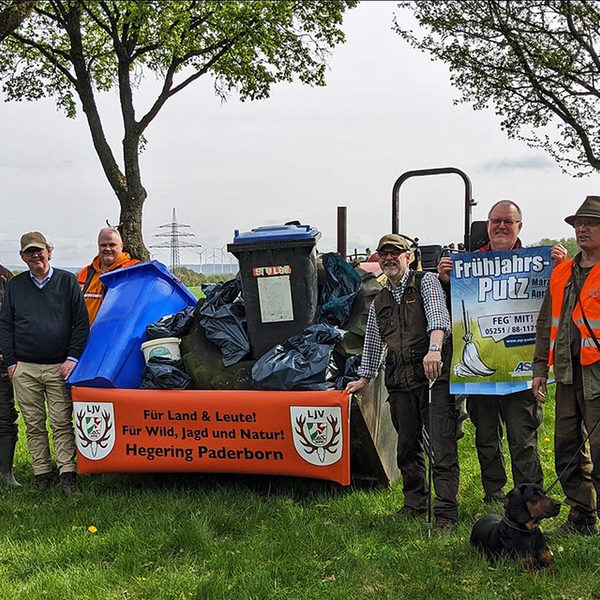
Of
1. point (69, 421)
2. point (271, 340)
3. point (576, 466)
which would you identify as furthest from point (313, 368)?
point (69, 421)

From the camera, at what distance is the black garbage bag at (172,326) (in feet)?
17.5

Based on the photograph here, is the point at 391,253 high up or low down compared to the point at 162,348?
up

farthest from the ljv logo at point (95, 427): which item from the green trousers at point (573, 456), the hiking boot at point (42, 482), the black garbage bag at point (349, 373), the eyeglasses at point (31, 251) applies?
the green trousers at point (573, 456)

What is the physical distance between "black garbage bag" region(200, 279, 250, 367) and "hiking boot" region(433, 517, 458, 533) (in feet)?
5.53

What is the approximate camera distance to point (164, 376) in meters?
5.04

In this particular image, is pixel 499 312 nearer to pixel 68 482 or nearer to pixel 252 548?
pixel 252 548

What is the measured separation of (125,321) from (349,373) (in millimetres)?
1660

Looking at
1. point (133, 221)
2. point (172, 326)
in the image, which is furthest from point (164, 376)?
point (133, 221)

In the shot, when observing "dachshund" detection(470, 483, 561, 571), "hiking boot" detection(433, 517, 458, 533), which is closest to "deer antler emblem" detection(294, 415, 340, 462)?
"hiking boot" detection(433, 517, 458, 533)

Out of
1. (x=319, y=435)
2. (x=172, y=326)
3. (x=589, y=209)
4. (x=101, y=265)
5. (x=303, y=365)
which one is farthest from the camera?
(x=101, y=265)

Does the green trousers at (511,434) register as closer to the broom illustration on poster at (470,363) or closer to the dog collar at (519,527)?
the broom illustration on poster at (470,363)

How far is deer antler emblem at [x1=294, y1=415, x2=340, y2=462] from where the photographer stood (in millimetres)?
4590

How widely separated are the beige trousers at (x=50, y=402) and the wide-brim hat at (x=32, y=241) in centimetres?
85

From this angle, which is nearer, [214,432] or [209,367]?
[214,432]
